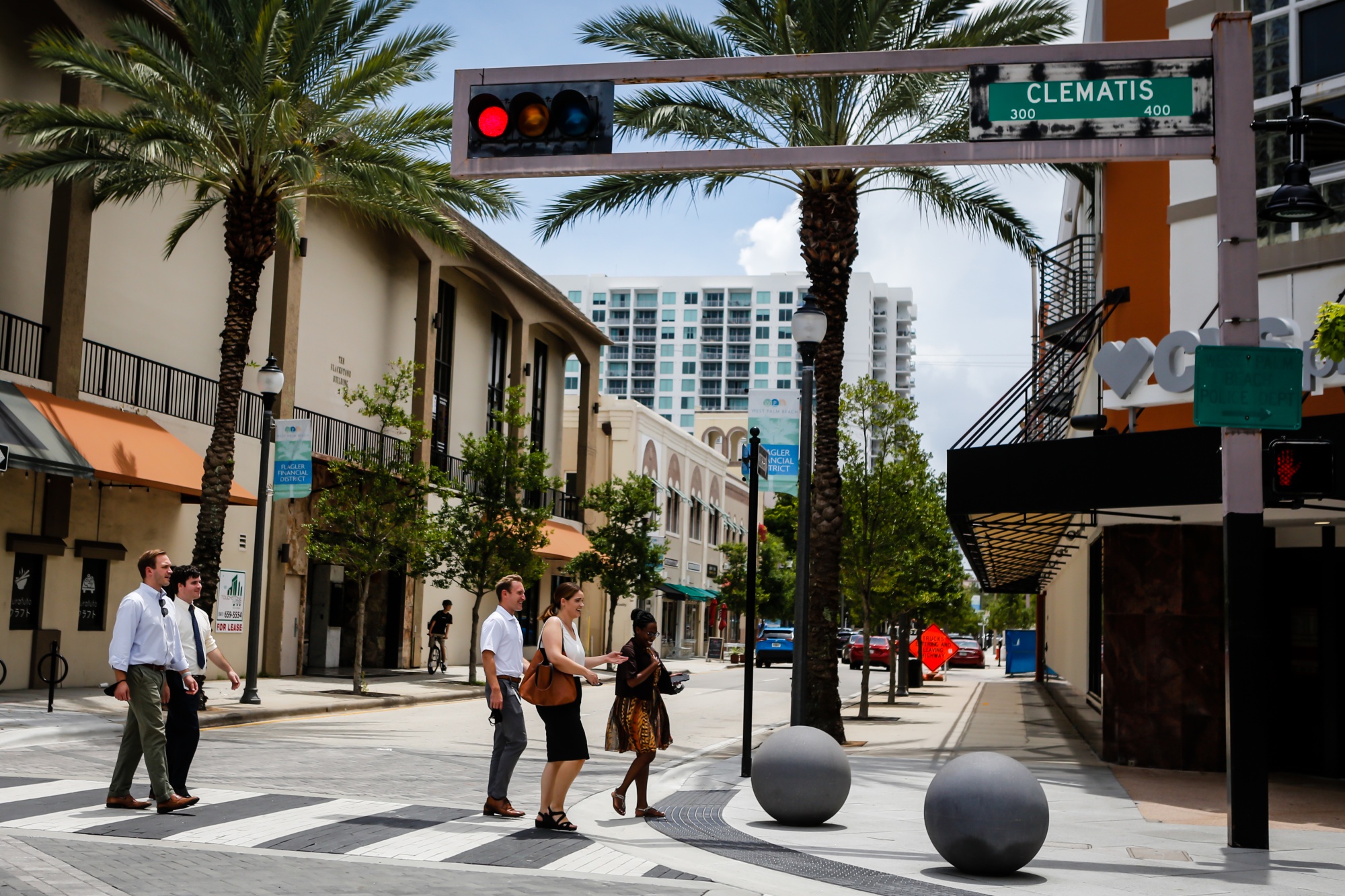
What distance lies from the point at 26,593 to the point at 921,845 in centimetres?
1744

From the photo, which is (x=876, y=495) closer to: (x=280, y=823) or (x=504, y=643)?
(x=504, y=643)

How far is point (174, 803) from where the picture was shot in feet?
30.7

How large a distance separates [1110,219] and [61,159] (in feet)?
50.9

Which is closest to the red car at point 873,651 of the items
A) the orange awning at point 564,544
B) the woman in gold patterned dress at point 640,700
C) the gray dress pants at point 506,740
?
the orange awning at point 564,544

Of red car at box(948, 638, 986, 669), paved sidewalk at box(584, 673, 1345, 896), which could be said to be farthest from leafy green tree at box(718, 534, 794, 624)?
paved sidewalk at box(584, 673, 1345, 896)

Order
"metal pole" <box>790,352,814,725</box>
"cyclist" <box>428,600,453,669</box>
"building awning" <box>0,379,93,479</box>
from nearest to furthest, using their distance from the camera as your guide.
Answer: "metal pole" <box>790,352,814,725</box> < "building awning" <box>0,379,93,479</box> < "cyclist" <box>428,600,453,669</box>

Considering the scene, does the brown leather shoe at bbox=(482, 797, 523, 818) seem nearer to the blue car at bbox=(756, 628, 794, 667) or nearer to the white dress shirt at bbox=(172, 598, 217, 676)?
the white dress shirt at bbox=(172, 598, 217, 676)

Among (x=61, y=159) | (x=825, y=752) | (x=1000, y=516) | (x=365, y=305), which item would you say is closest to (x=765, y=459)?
(x=1000, y=516)

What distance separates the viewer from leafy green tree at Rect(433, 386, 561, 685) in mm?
31250

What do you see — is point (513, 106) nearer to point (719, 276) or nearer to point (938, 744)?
point (938, 744)

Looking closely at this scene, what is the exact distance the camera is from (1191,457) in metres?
12.9

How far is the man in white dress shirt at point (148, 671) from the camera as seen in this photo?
913 cm

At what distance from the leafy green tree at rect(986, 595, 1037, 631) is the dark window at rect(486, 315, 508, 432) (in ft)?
183

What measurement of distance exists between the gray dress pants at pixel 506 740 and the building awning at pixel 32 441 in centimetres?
1120
